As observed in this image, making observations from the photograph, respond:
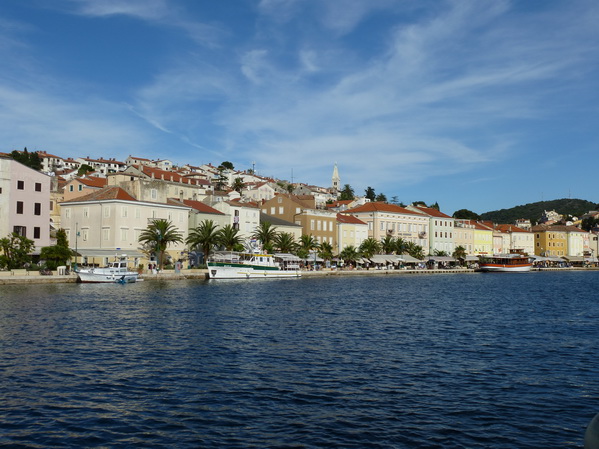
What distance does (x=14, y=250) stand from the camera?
191 ft

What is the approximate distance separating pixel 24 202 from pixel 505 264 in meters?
97.8

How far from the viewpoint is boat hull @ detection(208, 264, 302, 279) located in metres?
71.4

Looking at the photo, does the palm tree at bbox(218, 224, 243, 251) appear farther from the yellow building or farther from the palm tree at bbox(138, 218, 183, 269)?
the yellow building

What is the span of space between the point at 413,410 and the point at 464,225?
421ft

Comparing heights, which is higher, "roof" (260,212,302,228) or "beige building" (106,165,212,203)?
"beige building" (106,165,212,203)

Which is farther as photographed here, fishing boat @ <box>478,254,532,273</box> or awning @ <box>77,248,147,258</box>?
fishing boat @ <box>478,254,532,273</box>

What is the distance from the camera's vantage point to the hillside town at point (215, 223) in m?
65.7

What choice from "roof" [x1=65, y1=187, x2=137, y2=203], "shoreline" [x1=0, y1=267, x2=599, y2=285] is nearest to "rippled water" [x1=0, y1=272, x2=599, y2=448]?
"shoreline" [x1=0, y1=267, x2=599, y2=285]

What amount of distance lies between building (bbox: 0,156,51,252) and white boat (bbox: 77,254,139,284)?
9762 millimetres

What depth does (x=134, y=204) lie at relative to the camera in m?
72.1

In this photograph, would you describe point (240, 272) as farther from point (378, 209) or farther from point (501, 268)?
point (501, 268)

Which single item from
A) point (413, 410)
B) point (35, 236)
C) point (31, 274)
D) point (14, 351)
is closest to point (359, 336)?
point (413, 410)

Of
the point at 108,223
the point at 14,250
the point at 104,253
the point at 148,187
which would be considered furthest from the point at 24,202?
the point at 148,187

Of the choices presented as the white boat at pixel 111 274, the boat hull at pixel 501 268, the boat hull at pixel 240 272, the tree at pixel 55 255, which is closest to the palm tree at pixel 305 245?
the boat hull at pixel 240 272
